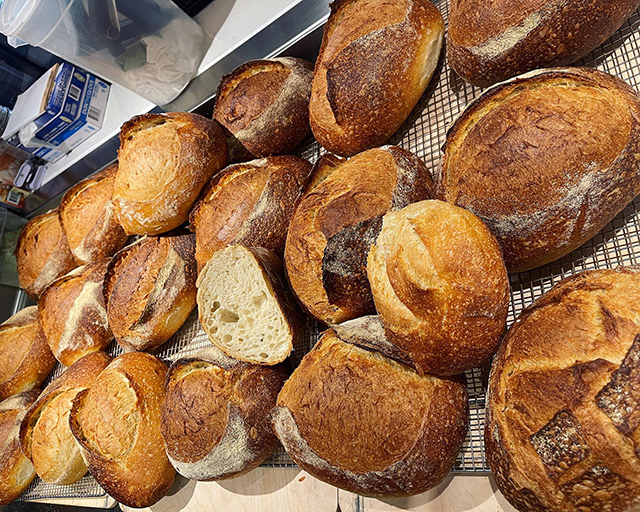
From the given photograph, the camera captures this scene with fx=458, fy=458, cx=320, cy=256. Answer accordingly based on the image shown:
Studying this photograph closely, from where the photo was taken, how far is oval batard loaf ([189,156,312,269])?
1.42m

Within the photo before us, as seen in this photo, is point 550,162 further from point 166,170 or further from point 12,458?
point 12,458

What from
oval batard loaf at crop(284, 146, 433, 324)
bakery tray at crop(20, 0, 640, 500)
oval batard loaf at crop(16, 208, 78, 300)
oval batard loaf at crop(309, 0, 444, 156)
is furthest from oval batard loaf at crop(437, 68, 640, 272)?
oval batard loaf at crop(16, 208, 78, 300)

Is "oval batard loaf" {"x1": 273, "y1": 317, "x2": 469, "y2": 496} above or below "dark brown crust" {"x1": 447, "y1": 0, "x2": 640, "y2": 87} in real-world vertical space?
below

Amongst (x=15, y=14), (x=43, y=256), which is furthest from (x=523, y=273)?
(x=43, y=256)

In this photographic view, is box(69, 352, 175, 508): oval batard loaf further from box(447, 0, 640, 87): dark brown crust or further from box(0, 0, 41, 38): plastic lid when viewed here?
box(447, 0, 640, 87): dark brown crust

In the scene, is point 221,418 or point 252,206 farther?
point 252,206

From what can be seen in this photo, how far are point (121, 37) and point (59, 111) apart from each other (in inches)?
24.8

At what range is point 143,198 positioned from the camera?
5.15 feet

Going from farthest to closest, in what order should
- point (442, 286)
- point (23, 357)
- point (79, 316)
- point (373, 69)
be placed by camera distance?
point (23, 357) → point (79, 316) → point (373, 69) → point (442, 286)

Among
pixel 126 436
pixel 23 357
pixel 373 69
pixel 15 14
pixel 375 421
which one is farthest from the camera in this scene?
pixel 23 357

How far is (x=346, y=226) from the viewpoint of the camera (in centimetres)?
110

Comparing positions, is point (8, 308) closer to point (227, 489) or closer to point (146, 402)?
point (146, 402)

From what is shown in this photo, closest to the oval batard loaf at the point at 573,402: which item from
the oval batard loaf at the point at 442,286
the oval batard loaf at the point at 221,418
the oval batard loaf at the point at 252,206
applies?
the oval batard loaf at the point at 442,286

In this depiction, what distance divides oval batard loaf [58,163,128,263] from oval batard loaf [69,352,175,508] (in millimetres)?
648
